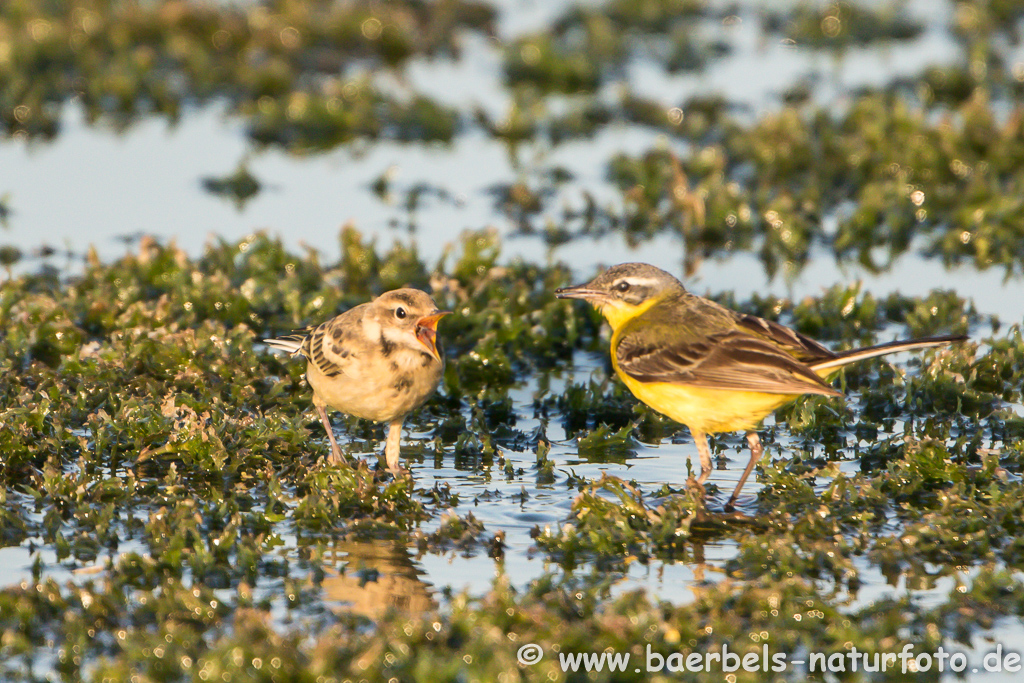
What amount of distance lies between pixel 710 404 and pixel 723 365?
0.30 m

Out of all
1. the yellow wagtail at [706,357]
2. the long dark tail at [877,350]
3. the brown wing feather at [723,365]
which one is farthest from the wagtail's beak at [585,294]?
the long dark tail at [877,350]

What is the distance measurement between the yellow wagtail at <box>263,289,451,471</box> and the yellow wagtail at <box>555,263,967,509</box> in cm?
134

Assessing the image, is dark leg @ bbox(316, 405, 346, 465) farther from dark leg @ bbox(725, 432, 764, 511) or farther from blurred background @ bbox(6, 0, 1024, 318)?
blurred background @ bbox(6, 0, 1024, 318)

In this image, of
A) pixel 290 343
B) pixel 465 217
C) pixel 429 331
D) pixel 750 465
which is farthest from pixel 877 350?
pixel 465 217

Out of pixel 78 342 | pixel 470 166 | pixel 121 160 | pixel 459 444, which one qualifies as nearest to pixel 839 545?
pixel 459 444

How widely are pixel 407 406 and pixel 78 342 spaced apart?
11.5 feet

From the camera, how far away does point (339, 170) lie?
17078 mm

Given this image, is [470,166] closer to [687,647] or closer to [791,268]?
[791,268]

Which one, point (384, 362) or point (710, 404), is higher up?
point (384, 362)

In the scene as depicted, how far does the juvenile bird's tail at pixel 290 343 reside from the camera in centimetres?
987

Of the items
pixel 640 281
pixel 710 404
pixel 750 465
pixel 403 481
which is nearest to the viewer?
pixel 403 481

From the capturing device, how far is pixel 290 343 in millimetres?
9977

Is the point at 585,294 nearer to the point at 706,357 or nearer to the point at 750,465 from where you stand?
the point at 706,357

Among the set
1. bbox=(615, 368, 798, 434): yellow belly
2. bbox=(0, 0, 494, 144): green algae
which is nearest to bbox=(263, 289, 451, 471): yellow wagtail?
bbox=(615, 368, 798, 434): yellow belly
